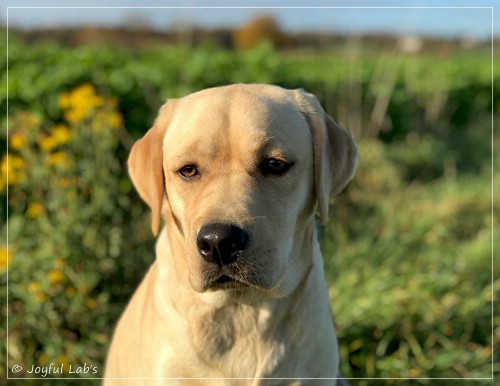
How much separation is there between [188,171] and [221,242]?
468 mm

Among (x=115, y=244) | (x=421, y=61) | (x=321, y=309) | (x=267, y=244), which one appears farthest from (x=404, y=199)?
(x=421, y=61)

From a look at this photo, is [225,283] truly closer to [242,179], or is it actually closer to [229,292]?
[229,292]

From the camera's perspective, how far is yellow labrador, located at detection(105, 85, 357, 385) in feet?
9.43

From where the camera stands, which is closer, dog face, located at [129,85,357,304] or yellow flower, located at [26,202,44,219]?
dog face, located at [129,85,357,304]

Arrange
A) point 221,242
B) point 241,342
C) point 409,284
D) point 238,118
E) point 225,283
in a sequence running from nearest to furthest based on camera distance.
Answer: point 221,242 → point 225,283 → point 238,118 → point 241,342 → point 409,284

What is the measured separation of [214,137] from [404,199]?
4.61 m

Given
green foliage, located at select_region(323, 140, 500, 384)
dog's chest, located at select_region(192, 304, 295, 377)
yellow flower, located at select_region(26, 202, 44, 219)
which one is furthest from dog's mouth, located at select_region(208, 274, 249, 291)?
yellow flower, located at select_region(26, 202, 44, 219)

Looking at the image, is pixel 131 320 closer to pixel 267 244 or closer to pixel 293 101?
pixel 267 244

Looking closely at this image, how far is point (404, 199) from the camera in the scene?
23.8ft

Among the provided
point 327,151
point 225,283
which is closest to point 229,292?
point 225,283

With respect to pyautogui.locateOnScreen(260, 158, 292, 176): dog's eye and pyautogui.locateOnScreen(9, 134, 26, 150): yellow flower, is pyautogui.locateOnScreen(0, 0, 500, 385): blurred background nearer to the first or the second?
pyautogui.locateOnScreen(9, 134, 26, 150): yellow flower

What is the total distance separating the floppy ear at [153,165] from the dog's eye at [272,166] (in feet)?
1.60

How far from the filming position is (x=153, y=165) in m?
3.20

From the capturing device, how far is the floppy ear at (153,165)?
3.19m
